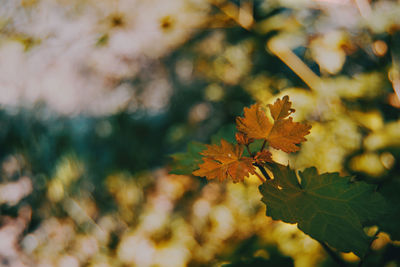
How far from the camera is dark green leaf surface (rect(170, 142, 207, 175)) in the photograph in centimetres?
39

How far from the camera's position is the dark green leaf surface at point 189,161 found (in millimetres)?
392

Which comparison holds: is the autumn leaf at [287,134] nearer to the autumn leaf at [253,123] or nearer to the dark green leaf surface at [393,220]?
the autumn leaf at [253,123]

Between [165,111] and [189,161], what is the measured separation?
1.27 m

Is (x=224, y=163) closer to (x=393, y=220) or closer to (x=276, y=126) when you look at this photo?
(x=276, y=126)

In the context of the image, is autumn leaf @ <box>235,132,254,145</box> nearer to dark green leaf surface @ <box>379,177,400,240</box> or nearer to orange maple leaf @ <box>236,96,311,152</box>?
orange maple leaf @ <box>236,96,311,152</box>

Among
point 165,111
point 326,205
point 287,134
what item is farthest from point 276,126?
point 165,111

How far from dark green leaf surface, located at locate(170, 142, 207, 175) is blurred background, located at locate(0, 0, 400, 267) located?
622 mm

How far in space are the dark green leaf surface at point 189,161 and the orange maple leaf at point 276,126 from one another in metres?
0.11

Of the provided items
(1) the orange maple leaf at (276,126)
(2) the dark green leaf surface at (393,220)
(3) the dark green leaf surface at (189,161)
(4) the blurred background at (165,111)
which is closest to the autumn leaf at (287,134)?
(1) the orange maple leaf at (276,126)

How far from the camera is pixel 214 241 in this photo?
128 centimetres

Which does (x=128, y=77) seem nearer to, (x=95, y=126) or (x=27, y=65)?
(x=95, y=126)

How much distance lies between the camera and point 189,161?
44cm

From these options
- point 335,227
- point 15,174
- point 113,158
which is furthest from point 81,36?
point 335,227

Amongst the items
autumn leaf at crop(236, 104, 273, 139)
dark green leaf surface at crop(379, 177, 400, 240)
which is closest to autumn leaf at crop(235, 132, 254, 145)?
autumn leaf at crop(236, 104, 273, 139)
